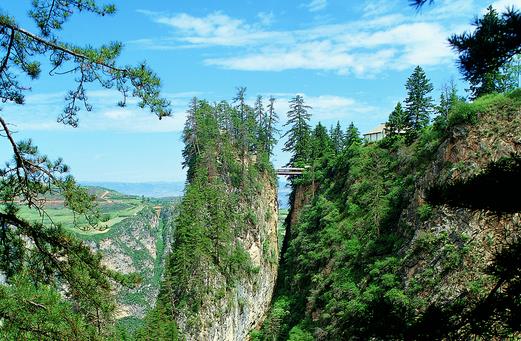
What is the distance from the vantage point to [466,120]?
981 inches

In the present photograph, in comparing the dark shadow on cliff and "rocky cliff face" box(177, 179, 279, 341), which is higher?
the dark shadow on cliff

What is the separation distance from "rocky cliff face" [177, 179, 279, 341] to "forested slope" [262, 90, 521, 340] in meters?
3.79

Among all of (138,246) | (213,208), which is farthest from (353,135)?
(138,246)

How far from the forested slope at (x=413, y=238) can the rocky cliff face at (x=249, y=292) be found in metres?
3.79

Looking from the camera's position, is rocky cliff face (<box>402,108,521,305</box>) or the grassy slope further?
the grassy slope

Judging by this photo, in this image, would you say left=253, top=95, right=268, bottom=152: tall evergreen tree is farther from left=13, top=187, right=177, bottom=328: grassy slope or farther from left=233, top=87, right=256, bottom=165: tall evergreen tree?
left=13, top=187, right=177, bottom=328: grassy slope

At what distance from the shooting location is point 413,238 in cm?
2430

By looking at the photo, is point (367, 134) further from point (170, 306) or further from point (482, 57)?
point (482, 57)

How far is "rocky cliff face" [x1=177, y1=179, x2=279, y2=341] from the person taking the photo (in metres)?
35.3

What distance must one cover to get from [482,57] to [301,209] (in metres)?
43.1

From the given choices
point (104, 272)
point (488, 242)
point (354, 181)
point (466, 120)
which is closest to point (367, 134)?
point (354, 181)

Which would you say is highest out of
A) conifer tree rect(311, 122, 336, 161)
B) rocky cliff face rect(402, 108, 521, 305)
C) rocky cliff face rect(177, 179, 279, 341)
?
conifer tree rect(311, 122, 336, 161)

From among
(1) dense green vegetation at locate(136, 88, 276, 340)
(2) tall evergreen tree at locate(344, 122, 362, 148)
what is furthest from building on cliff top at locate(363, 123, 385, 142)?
(1) dense green vegetation at locate(136, 88, 276, 340)

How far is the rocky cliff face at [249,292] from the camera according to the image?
35.3 meters
